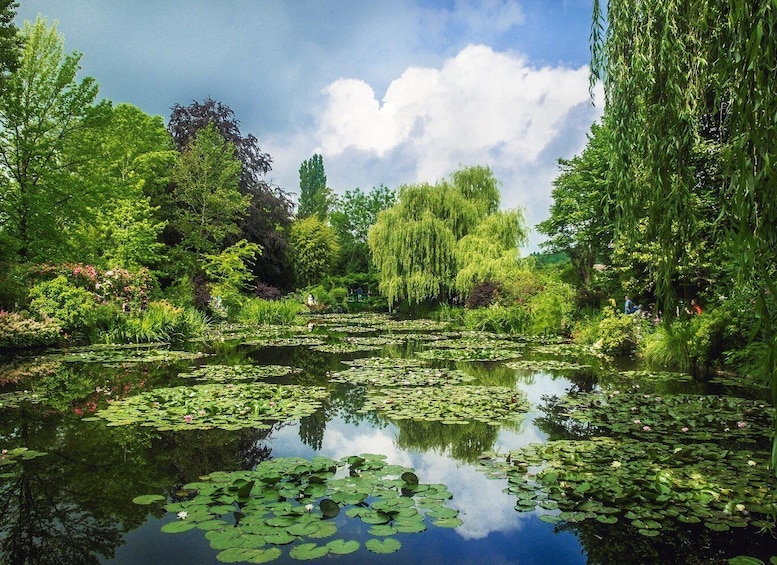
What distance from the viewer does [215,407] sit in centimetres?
534

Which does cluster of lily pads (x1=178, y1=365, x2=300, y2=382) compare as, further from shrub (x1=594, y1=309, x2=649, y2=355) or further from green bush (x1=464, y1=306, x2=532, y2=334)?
green bush (x1=464, y1=306, x2=532, y2=334)

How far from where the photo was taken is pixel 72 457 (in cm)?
385

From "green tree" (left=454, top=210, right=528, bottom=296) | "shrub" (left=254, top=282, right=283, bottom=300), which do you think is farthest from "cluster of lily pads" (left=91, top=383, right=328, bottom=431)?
"shrub" (left=254, top=282, right=283, bottom=300)

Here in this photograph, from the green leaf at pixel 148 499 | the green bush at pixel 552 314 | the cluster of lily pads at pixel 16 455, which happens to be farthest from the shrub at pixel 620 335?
the cluster of lily pads at pixel 16 455

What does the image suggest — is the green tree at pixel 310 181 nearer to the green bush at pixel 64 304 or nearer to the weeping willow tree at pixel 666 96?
the green bush at pixel 64 304

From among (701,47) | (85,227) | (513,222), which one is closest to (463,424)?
(701,47)

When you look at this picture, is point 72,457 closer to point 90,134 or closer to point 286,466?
point 286,466

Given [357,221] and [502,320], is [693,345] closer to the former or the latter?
[502,320]

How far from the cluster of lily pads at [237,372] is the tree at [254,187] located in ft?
54.7

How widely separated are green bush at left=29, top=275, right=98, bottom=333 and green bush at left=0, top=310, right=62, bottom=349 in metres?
0.37

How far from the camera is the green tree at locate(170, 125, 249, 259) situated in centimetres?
1959

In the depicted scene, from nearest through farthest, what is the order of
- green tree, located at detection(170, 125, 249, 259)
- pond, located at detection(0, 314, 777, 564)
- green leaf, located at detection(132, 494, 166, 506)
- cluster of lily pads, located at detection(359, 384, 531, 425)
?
pond, located at detection(0, 314, 777, 564) < green leaf, located at detection(132, 494, 166, 506) < cluster of lily pads, located at detection(359, 384, 531, 425) < green tree, located at detection(170, 125, 249, 259)

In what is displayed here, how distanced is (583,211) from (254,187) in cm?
1647

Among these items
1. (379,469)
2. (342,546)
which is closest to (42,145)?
(379,469)
